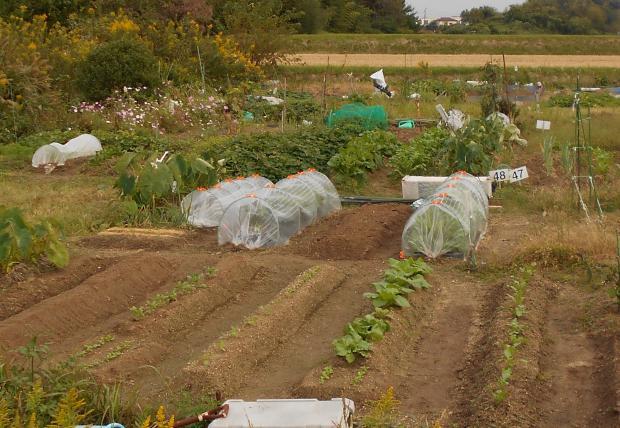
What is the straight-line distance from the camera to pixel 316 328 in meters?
7.27

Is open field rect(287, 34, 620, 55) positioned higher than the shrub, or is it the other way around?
the shrub

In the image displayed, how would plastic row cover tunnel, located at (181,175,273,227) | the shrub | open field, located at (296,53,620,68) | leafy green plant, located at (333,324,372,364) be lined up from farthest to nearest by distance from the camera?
1. open field, located at (296,53,620,68)
2. the shrub
3. plastic row cover tunnel, located at (181,175,273,227)
4. leafy green plant, located at (333,324,372,364)

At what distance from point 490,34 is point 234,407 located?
3739 centimetres

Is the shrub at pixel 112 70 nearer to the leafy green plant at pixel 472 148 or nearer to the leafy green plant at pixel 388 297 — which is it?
the leafy green plant at pixel 472 148

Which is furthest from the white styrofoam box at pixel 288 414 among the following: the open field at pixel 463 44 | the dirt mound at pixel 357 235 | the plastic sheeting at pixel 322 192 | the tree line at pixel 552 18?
the open field at pixel 463 44

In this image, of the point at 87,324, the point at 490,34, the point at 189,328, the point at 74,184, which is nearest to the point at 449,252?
the point at 189,328

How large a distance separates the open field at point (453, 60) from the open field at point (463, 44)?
43.9 inches

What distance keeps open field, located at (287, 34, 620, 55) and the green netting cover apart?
2190 cm

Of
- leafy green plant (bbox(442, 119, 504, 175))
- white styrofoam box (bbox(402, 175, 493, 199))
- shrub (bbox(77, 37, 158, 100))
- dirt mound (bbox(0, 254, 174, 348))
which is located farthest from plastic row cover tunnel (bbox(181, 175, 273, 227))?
shrub (bbox(77, 37, 158, 100))

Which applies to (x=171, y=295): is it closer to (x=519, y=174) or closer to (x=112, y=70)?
(x=519, y=174)

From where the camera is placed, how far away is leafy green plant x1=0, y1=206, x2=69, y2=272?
26.0 ft

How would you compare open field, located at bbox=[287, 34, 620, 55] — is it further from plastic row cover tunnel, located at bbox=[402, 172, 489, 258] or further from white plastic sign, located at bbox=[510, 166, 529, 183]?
plastic row cover tunnel, located at bbox=[402, 172, 489, 258]

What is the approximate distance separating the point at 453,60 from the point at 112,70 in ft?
60.9

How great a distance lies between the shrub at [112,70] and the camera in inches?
680
